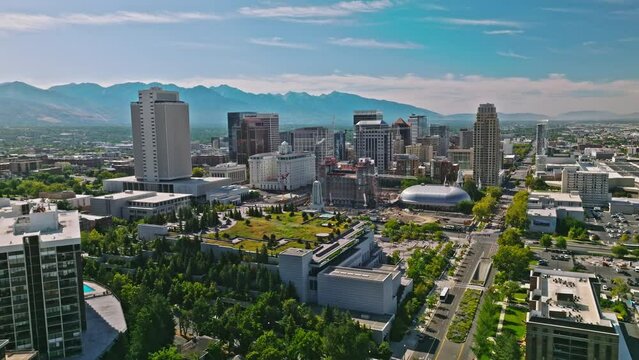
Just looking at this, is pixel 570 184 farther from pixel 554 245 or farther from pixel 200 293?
pixel 200 293

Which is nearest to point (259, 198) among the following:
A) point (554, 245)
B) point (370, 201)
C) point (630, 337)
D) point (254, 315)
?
point (370, 201)

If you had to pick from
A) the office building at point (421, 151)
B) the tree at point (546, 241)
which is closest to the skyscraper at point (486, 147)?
the office building at point (421, 151)

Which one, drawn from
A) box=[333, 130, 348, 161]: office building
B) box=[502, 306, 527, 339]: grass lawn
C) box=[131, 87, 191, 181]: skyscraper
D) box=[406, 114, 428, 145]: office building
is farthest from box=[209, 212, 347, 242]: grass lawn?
box=[406, 114, 428, 145]: office building

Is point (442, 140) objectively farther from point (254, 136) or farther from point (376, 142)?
point (254, 136)

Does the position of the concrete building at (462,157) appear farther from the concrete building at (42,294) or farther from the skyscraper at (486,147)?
the concrete building at (42,294)

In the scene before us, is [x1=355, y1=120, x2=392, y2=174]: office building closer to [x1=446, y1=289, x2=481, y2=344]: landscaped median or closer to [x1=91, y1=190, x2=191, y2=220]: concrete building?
[x1=91, y1=190, x2=191, y2=220]: concrete building

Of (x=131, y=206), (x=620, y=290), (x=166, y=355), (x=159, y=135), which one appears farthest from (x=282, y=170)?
(x=166, y=355)
